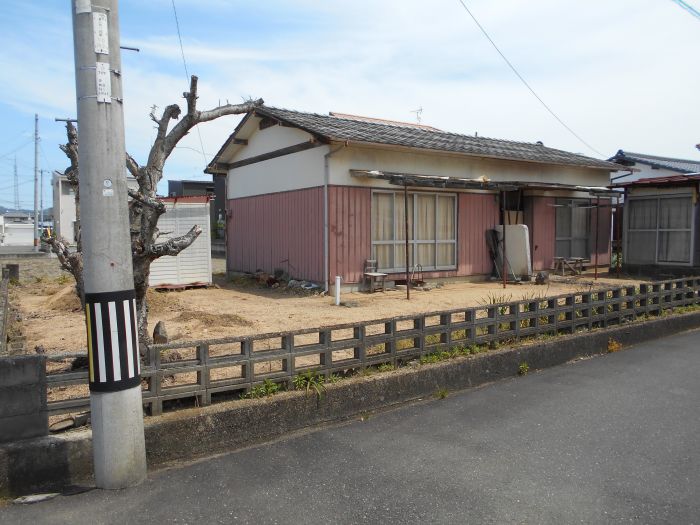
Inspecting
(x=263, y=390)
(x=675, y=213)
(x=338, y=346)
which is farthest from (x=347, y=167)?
(x=675, y=213)

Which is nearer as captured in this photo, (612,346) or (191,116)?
(191,116)

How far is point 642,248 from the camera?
15328mm

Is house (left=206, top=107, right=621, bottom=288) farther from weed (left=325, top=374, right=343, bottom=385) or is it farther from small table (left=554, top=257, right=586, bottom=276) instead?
weed (left=325, top=374, right=343, bottom=385)

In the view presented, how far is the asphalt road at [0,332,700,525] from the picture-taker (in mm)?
3344

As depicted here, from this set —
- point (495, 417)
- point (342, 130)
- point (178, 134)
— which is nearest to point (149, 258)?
point (178, 134)

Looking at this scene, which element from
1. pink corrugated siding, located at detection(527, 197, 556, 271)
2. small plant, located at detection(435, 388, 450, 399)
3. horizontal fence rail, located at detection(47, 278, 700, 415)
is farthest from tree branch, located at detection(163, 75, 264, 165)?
pink corrugated siding, located at detection(527, 197, 556, 271)

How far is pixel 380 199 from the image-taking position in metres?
12.2

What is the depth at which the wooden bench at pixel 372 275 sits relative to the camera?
38.3 feet

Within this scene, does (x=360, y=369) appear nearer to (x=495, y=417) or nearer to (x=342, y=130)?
(x=495, y=417)

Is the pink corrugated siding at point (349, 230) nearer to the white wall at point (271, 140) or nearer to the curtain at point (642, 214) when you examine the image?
the white wall at point (271, 140)

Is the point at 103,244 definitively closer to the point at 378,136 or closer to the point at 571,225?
the point at 378,136

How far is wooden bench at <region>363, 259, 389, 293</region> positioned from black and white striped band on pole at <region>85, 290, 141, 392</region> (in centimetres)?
823

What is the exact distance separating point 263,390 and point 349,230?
7295 millimetres

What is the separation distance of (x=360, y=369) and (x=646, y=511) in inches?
107
